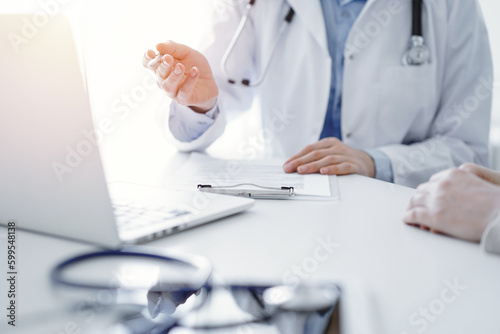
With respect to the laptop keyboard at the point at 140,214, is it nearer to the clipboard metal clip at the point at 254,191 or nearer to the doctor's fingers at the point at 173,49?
the clipboard metal clip at the point at 254,191

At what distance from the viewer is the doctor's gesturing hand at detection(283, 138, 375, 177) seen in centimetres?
93

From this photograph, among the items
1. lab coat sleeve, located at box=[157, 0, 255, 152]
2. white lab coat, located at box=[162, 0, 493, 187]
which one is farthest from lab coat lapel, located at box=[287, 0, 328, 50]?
lab coat sleeve, located at box=[157, 0, 255, 152]

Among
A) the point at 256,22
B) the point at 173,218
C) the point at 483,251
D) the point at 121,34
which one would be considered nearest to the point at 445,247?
the point at 483,251

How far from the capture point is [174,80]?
35.8 inches

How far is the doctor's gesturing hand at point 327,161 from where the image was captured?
933mm

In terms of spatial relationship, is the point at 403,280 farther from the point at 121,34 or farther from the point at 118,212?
the point at 121,34

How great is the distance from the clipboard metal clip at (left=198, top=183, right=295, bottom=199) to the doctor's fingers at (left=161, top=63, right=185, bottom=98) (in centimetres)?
24

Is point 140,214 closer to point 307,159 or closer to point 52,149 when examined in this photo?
point 52,149

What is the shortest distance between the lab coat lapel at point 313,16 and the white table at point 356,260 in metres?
0.77

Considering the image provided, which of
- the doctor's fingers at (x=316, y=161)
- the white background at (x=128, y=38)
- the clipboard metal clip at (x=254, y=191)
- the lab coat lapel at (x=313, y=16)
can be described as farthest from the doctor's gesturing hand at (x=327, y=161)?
the white background at (x=128, y=38)

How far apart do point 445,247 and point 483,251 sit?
38mm

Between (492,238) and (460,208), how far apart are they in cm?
7

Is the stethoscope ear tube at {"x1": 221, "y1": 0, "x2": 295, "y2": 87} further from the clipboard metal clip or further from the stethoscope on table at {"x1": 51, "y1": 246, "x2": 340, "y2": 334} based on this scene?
the stethoscope on table at {"x1": 51, "y1": 246, "x2": 340, "y2": 334}

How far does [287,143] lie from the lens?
149cm
